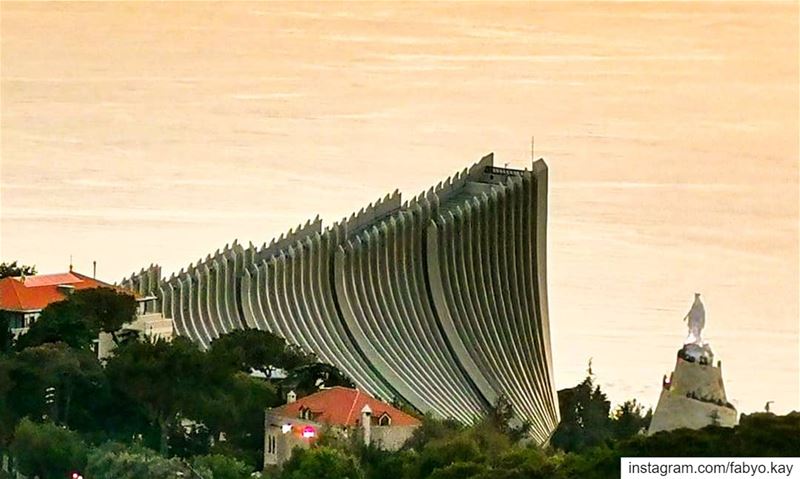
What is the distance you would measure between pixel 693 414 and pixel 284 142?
117 ft

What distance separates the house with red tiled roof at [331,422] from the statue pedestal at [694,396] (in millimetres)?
6109

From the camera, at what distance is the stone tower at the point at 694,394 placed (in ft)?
114

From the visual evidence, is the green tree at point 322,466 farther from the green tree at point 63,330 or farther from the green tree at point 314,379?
the green tree at point 63,330

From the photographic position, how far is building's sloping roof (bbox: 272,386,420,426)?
42.1m

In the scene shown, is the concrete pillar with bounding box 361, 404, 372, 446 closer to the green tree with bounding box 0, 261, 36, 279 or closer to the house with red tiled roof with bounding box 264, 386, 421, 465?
the house with red tiled roof with bounding box 264, 386, 421, 465

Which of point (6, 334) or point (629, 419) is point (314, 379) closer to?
point (6, 334)

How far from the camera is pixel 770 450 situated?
35688mm

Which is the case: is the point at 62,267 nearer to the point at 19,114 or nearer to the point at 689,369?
the point at 19,114

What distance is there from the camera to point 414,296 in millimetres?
50688

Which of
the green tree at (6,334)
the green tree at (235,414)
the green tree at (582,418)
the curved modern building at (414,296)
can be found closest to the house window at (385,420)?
the green tree at (235,414)

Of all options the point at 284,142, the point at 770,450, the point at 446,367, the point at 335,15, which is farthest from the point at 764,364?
the point at 335,15

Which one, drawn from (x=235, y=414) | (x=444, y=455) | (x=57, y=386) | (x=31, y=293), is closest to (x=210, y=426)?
(x=235, y=414)

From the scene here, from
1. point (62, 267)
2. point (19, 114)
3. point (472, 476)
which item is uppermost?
point (19, 114)

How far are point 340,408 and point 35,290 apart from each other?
210 inches
